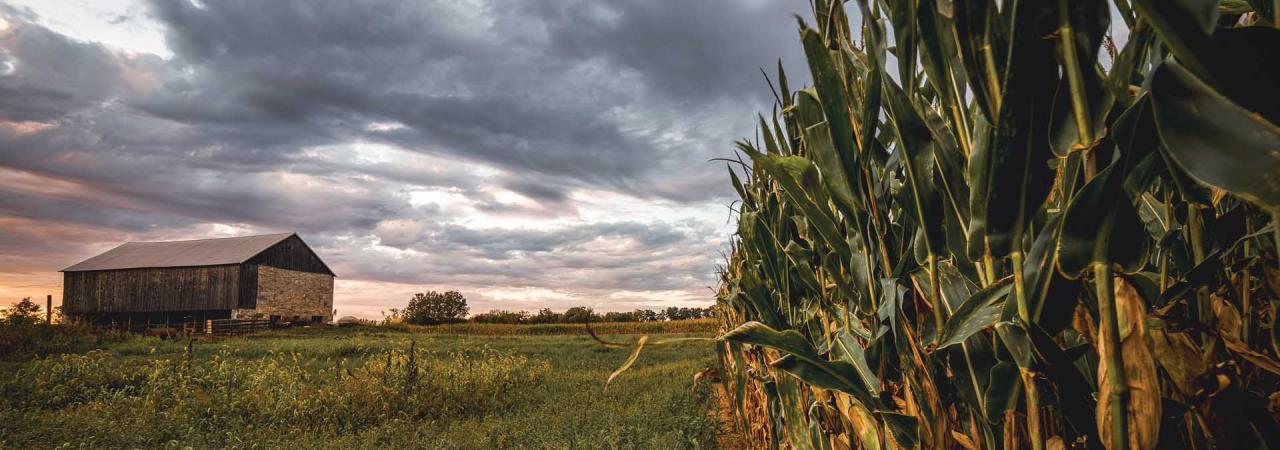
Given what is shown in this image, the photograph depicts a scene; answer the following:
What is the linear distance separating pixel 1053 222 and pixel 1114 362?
0.19 m

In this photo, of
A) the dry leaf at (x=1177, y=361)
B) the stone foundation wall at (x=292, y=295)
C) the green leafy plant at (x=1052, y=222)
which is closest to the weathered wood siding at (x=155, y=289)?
the stone foundation wall at (x=292, y=295)

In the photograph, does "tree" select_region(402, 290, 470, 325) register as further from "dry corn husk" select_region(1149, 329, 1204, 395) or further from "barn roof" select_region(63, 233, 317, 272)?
"dry corn husk" select_region(1149, 329, 1204, 395)

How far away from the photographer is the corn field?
569 millimetres

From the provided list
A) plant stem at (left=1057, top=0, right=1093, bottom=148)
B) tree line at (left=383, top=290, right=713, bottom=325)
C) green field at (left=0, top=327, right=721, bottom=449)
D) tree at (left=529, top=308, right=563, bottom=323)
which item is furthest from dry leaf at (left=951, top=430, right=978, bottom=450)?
tree at (left=529, top=308, right=563, bottom=323)

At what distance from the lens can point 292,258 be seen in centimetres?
3394

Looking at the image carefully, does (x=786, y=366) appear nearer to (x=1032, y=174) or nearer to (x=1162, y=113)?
(x=1032, y=174)

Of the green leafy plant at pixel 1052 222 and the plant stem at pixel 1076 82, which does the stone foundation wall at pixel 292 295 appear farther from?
the plant stem at pixel 1076 82

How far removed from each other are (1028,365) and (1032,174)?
0.27 m

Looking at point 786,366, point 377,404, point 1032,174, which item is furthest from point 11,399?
point 1032,174

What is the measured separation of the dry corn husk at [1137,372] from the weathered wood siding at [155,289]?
36.6 meters

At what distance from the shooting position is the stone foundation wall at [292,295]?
31.1m

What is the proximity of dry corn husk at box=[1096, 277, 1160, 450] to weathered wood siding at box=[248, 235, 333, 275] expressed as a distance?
36.5 meters

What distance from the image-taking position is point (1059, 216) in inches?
30.0

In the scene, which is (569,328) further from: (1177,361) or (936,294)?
(1177,361)
